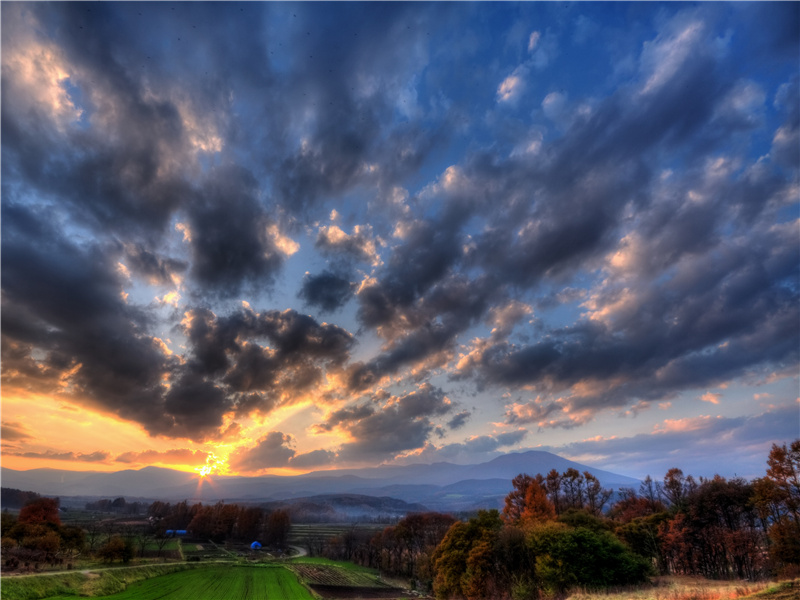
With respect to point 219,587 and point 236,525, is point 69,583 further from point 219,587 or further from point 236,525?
point 236,525

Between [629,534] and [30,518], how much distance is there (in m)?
114

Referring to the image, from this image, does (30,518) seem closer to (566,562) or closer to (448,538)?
(448,538)

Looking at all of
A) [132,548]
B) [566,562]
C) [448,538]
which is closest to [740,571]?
[566,562]

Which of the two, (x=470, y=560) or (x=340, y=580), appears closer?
(x=470, y=560)

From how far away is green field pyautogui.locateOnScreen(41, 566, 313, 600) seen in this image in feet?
198

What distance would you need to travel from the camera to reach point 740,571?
5653 centimetres

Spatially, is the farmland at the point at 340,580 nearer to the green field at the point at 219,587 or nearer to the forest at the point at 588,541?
the green field at the point at 219,587

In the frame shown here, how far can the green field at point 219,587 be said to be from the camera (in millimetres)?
60438

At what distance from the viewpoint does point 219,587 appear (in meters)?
70.2

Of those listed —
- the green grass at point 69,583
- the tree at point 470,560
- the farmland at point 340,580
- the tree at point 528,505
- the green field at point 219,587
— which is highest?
the tree at point 528,505

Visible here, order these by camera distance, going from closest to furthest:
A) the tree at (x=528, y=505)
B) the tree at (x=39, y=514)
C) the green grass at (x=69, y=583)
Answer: the green grass at (x=69, y=583) < the tree at (x=528, y=505) < the tree at (x=39, y=514)

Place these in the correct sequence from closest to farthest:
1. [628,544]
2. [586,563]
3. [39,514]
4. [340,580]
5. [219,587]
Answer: [586,563]
[628,544]
[219,587]
[39,514]
[340,580]

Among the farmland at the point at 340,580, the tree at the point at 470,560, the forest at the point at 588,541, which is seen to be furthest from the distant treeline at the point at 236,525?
the tree at the point at 470,560

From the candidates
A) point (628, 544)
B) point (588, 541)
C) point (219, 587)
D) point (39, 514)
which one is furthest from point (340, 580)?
point (588, 541)
